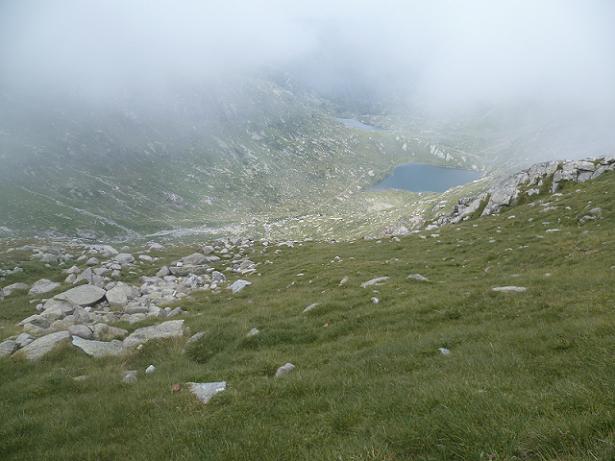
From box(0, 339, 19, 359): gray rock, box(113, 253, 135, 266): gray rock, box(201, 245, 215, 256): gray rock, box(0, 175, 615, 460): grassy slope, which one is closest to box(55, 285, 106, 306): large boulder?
box(0, 339, 19, 359): gray rock

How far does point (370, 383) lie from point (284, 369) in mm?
3506

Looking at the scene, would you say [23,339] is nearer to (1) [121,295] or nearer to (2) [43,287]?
(1) [121,295]

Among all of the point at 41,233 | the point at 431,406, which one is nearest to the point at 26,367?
the point at 431,406

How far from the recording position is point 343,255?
40875mm

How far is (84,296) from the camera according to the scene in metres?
30.5

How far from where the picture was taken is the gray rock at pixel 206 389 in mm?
10362

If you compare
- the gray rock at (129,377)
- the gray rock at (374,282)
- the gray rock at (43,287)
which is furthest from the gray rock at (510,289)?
the gray rock at (43,287)

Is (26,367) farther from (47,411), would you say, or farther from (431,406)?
(431,406)

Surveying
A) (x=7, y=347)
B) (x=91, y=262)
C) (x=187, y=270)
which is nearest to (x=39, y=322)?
(x=7, y=347)

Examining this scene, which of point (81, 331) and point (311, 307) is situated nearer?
point (81, 331)

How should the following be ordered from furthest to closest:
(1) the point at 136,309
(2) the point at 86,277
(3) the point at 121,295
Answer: (2) the point at 86,277, (3) the point at 121,295, (1) the point at 136,309

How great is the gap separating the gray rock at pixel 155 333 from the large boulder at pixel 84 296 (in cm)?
1274

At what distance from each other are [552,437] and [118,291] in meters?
33.1

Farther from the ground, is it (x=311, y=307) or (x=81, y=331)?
(x=311, y=307)
